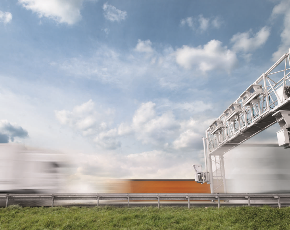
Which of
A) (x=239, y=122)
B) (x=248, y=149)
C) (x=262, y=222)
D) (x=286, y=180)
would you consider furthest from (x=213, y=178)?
(x=262, y=222)

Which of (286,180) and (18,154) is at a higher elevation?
(18,154)

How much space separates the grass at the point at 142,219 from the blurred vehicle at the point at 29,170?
2.91 m

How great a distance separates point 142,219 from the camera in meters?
10.6

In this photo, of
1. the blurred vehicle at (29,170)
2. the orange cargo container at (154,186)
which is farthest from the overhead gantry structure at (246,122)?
the blurred vehicle at (29,170)

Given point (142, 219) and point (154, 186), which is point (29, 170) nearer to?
point (142, 219)

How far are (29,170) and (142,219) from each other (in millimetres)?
8612

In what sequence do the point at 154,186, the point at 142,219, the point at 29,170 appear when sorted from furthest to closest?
1. the point at 154,186
2. the point at 29,170
3. the point at 142,219

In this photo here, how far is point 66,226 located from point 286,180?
63.5 feet

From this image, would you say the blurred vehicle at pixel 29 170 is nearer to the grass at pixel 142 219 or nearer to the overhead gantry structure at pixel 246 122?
the grass at pixel 142 219

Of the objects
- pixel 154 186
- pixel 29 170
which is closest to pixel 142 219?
pixel 29 170

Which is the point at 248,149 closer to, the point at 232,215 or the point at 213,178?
the point at 213,178

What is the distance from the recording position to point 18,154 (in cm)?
1573

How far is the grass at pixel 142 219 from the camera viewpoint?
9.85m

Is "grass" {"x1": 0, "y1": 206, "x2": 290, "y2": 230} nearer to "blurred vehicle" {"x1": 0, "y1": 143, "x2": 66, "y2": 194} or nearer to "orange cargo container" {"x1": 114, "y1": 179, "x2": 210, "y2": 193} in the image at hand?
"blurred vehicle" {"x1": 0, "y1": 143, "x2": 66, "y2": 194}
